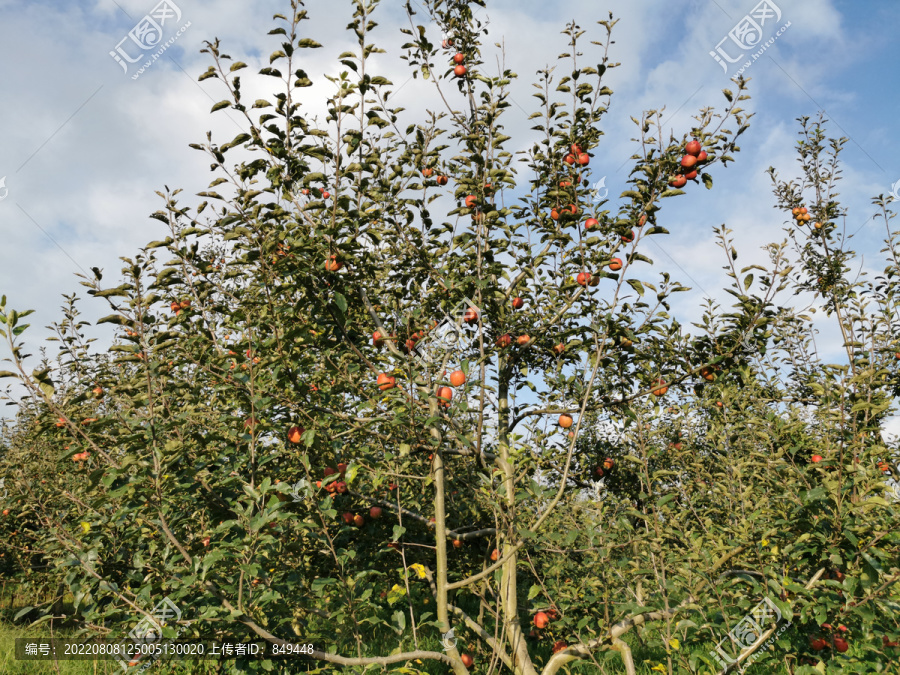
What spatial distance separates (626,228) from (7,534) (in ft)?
28.1

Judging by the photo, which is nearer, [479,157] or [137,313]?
[137,313]

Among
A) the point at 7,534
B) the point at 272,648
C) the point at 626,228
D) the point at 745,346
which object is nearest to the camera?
the point at 272,648

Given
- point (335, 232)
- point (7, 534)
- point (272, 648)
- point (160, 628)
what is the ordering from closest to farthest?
point (160, 628)
point (272, 648)
point (335, 232)
point (7, 534)

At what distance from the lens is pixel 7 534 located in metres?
7.17

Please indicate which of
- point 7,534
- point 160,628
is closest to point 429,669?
point 160,628

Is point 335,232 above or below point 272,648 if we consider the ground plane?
above

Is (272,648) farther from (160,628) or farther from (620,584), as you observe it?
(620,584)

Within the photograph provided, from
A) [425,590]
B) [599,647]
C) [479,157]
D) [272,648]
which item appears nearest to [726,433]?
[599,647]

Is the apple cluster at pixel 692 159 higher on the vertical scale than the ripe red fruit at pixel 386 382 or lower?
higher

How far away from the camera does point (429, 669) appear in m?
4.60

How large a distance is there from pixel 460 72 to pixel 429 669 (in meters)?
4.75

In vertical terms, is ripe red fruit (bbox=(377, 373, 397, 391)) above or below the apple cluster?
below

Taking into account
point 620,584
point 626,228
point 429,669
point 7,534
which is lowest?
point 429,669

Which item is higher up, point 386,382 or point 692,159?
point 692,159
